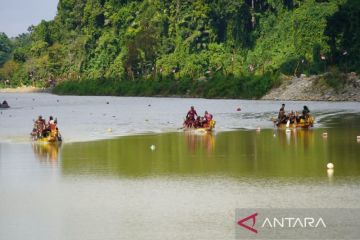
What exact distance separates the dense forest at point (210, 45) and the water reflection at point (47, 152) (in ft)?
238

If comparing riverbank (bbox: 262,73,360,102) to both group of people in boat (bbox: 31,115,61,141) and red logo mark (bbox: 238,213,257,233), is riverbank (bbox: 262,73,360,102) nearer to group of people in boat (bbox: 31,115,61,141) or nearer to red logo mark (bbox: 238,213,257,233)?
group of people in boat (bbox: 31,115,61,141)

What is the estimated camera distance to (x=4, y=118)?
92.0 metres

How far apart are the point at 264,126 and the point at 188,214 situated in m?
40.2

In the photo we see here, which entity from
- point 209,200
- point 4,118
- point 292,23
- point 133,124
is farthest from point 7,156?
point 292,23

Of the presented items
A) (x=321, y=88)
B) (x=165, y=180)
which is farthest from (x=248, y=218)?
(x=321, y=88)

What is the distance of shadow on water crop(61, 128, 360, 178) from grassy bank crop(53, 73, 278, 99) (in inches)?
2827

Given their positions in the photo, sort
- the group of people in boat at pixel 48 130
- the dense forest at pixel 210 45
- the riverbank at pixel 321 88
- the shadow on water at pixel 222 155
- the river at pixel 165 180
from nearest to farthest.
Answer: the river at pixel 165 180
the shadow on water at pixel 222 155
the group of people in boat at pixel 48 130
the riverbank at pixel 321 88
the dense forest at pixel 210 45

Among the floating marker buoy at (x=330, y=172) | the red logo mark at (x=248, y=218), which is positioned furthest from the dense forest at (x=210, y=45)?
the red logo mark at (x=248, y=218)

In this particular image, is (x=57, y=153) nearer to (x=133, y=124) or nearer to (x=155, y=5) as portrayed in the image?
(x=133, y=124)

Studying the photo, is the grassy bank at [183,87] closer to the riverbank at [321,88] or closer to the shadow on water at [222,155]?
the riverbank at [321,88]

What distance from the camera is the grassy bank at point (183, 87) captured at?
13138 cm

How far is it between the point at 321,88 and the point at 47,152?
245 feet

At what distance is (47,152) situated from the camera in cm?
4828

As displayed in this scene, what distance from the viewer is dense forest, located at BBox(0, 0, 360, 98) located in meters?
125
